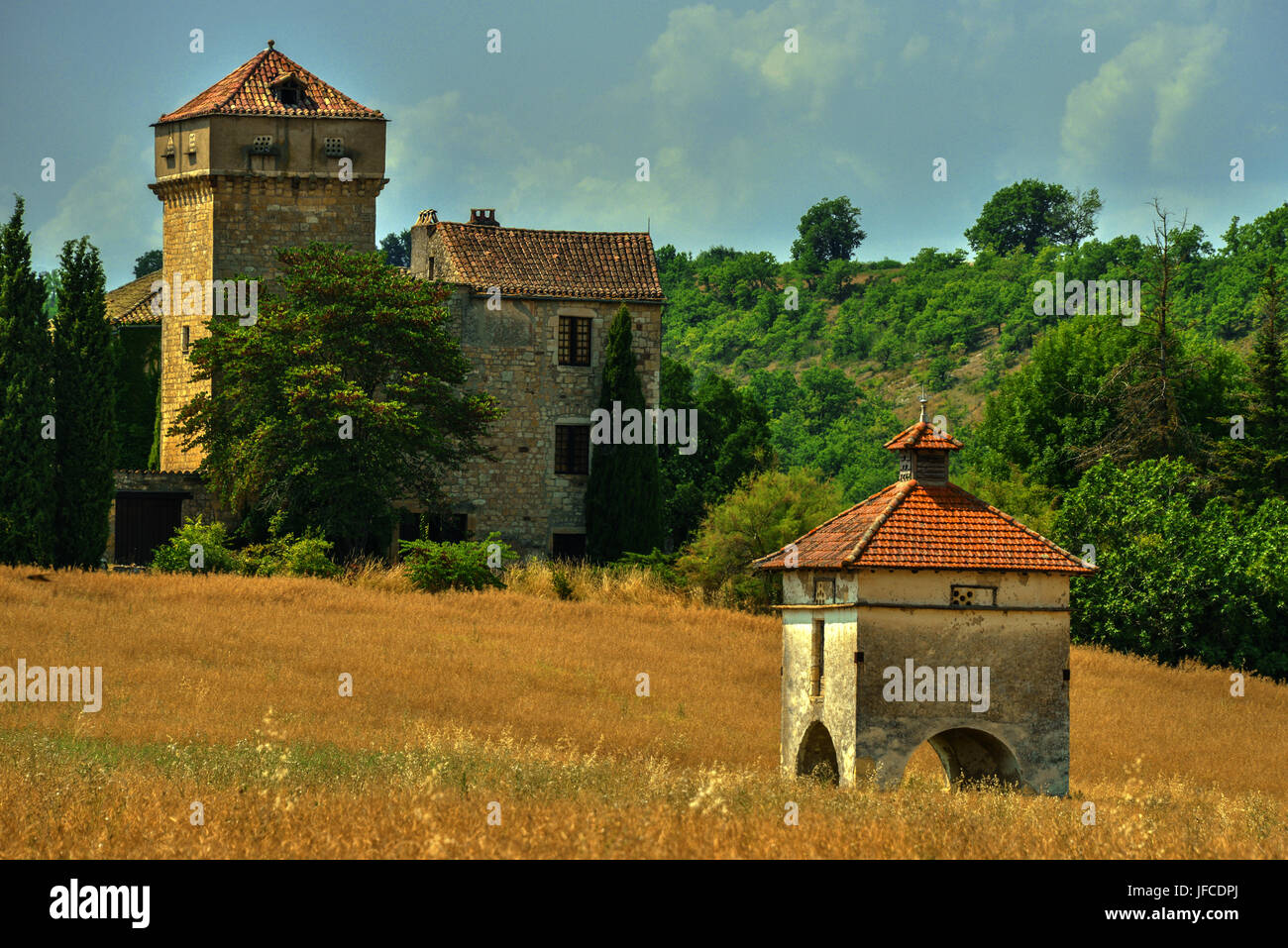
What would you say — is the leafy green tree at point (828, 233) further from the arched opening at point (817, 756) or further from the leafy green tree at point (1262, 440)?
the arched opening at point (817, 756)

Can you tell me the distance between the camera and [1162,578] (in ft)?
143

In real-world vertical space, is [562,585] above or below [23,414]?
below

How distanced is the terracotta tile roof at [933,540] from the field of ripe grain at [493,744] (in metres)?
3.31

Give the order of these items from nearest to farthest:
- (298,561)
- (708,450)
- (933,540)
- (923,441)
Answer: (933,540) → (923,441) → (298,561) → (708,450)

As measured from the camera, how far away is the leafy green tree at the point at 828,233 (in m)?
127

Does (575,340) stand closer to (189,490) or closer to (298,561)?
(298,561)

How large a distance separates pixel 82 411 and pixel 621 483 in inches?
582

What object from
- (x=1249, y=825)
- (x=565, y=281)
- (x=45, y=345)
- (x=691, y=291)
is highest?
(x=691, y=291)

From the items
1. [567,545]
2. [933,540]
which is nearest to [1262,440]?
[567,545]

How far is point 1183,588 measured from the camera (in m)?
43.2

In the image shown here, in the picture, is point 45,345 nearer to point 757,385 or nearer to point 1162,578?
point 1162,578
